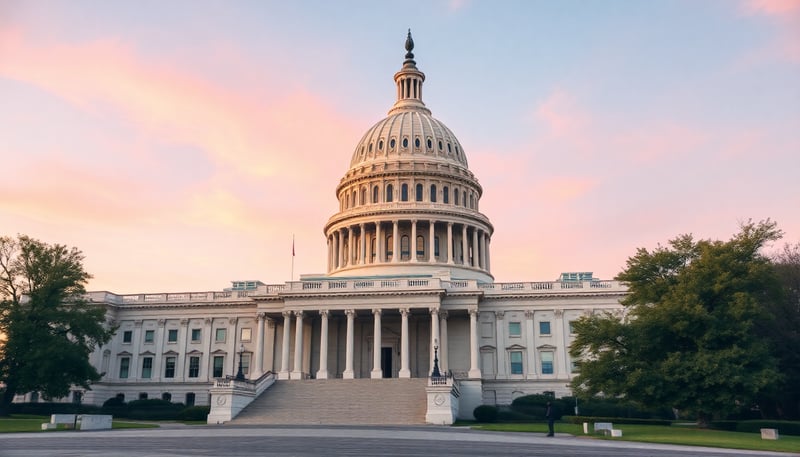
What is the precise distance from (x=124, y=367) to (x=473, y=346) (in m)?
40.9

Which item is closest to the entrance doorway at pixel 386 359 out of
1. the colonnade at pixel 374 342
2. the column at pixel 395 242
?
the colonnade at pixel 374 342

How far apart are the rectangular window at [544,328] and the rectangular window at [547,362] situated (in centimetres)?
217

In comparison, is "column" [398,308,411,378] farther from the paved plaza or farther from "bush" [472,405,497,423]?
the paved plaza

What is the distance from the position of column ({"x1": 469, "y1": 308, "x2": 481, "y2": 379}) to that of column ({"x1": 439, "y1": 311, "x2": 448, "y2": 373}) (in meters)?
2.72

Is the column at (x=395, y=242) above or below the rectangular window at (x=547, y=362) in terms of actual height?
above

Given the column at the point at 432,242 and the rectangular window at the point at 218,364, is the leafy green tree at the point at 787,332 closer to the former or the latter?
the column at the point at 432,242

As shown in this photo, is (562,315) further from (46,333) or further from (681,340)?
(46,333)

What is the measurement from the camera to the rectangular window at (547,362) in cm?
7394

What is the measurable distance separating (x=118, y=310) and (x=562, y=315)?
5138 centimetres

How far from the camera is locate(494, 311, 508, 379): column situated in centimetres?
7431

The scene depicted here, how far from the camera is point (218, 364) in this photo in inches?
3118

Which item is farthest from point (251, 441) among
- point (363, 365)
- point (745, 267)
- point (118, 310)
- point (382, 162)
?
point (382, 162)

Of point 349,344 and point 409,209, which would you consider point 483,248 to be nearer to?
point 409,209

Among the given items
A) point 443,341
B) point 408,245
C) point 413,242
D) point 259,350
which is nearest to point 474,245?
point 408,245
